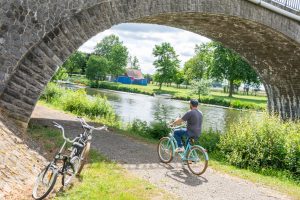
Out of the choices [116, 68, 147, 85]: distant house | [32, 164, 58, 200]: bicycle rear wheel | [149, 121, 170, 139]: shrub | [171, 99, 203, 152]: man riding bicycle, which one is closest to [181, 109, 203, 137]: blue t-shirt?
[171, 99, 203, 152]: man riding bicycle

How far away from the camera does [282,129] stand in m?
12.2

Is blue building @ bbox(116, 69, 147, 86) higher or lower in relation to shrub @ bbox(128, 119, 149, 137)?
higher

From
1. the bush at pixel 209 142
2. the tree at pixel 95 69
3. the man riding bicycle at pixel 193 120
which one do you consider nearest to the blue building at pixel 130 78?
the tree at pixel 95 69

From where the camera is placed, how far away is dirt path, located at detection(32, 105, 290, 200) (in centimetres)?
794

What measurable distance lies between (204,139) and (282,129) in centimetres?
306

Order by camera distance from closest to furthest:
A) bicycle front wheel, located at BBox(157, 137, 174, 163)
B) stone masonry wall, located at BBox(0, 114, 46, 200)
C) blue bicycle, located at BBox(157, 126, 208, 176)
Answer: stone masonry wall, located at BBox(0, 114, 46, 200) → blue bicycle, located at BBox(157, 126, 208, 176) → bicycle front wheel, located at BBox(157, 137, 174, 163)

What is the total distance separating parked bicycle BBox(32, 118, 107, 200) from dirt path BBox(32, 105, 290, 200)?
6.04 ft

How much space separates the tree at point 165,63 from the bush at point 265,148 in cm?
6346

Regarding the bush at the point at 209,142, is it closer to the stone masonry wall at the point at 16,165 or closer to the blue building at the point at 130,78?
the stone masonry wall at the point at 16,165

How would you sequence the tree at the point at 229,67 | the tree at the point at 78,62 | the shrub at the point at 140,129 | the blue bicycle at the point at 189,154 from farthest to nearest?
1. the tree at the point at 78,62
2. the tree at the point at 229,67
3. the shrub at the point at 140,129
4. the blue bicycle at the point at 189,154

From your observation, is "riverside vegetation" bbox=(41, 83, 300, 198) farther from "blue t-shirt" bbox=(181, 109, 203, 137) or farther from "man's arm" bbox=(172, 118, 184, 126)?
"man's arm" bbox=(172, 118, 184, 126)

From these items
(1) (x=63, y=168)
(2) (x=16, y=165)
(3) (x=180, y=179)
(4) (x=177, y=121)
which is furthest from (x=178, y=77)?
(1) (x=63, y=168)

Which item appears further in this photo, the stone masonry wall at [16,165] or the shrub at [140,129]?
the shrub at [140,129]

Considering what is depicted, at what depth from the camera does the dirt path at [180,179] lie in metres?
7.94
